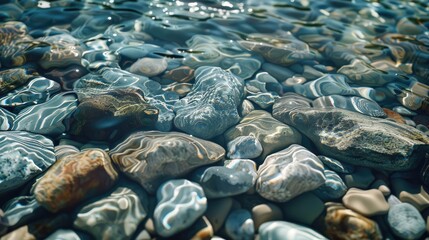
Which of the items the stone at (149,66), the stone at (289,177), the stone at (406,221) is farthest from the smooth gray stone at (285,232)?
the stone at (149,66)

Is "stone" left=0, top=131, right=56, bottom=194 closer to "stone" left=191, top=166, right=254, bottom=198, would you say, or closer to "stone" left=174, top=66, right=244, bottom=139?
"stone" left=174, top=66, right=244, bottom=139

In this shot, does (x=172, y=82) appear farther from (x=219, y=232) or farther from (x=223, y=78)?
(x=219, y=232)

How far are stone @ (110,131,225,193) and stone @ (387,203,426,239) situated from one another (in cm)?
165

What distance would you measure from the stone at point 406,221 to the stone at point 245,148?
1.34 metres

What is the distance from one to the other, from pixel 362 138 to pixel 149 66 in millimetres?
2884

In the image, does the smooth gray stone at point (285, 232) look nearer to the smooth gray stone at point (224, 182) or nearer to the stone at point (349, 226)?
the stone at point (349, 226)

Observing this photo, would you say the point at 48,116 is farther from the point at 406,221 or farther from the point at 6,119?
the point at 406,221

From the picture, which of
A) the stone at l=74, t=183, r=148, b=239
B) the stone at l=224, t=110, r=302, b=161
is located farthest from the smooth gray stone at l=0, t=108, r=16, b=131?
the stone at l=224, t=110, r=302, b=161

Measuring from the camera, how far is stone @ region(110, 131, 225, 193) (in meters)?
3.02

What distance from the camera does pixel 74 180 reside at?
2.78 metres

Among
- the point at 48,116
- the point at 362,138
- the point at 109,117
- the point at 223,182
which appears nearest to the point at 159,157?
Result: the point at 223,182

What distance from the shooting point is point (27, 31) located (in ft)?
17.1

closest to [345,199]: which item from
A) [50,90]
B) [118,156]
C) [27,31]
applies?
[118,156]

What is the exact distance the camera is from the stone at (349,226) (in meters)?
2.72
